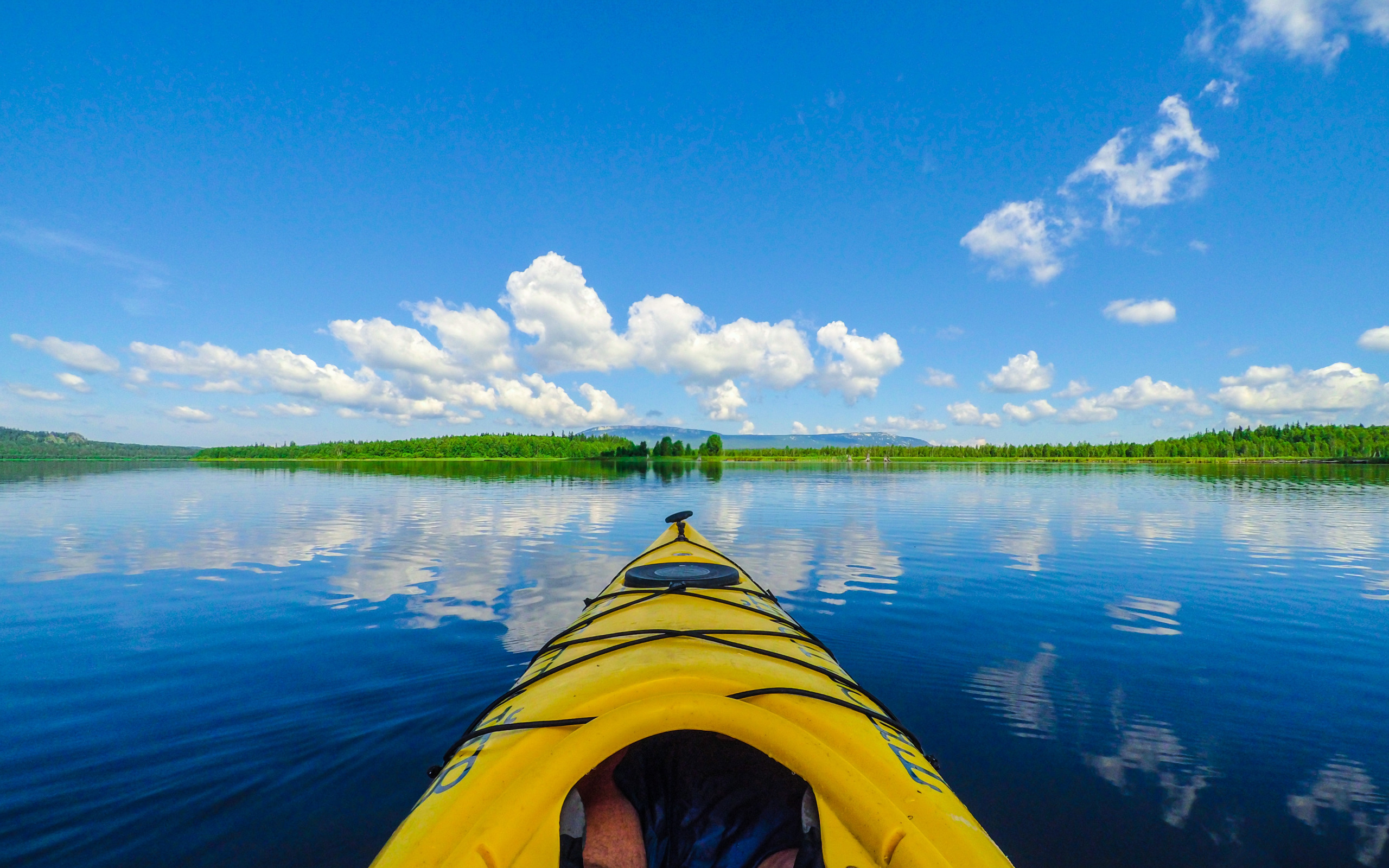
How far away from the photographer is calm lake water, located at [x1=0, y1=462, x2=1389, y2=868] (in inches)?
149

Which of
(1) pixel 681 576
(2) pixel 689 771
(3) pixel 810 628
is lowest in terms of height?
(3) pixel 810 628

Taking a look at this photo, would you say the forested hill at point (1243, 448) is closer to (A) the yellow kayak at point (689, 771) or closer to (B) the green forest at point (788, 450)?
(B) the green forest at point (788, 450)

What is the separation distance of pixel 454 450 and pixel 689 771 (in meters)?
163

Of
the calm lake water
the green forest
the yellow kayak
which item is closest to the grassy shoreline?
the green forest

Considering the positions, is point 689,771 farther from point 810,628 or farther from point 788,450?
point 788,450

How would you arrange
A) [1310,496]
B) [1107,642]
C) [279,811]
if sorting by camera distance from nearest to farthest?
1. [279,811]
2. [1107,642]
3. [1310,496]

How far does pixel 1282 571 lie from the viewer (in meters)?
11.4

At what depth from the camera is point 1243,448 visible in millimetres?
133500

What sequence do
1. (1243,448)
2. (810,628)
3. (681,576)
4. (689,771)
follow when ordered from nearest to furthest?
1. (689,771)
2. (681,576)
3. (810,628)
4. (1243,448)

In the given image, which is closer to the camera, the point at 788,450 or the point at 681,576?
the point at 681,576

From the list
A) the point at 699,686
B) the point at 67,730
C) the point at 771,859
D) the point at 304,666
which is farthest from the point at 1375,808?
the point at 67,730

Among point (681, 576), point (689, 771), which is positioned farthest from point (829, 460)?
point (689, 771)

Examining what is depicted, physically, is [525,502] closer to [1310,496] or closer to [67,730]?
[67,730]

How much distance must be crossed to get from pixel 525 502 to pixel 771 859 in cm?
2292
